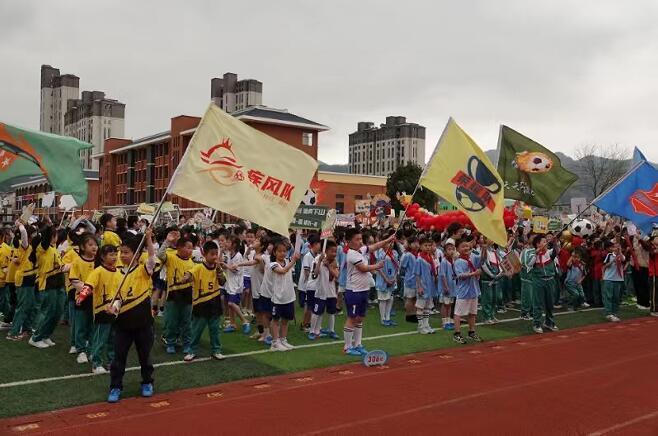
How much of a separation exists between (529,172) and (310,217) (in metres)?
4.30

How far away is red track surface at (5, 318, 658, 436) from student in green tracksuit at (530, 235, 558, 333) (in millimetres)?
2446

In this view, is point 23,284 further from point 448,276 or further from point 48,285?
point 448,276

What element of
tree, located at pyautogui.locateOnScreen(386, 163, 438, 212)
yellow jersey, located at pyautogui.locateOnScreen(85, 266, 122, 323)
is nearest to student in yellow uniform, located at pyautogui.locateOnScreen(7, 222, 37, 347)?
yellow jersey, located at pyautogui.locateOnScreen(85, 266, 122, 323)

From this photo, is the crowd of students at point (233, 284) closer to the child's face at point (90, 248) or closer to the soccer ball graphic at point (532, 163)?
the child's face at point (90, 248)

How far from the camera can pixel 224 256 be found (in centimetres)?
1161

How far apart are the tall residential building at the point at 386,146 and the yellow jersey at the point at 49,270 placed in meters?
119

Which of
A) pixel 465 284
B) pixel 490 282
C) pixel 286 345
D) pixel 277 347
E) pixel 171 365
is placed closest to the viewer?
pixel 171 365

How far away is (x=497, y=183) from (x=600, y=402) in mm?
3556

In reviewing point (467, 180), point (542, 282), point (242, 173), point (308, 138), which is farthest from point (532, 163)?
point (308, 138)

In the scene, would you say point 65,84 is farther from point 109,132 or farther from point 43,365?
point 43,365

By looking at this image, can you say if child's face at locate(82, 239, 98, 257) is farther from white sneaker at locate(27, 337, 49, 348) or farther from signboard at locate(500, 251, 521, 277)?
signboard at locate(500, 251, 521, 277)

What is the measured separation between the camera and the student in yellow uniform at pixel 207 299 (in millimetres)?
8625

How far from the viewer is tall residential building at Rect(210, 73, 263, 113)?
10988 cm

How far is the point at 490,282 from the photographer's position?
12.6 metres
